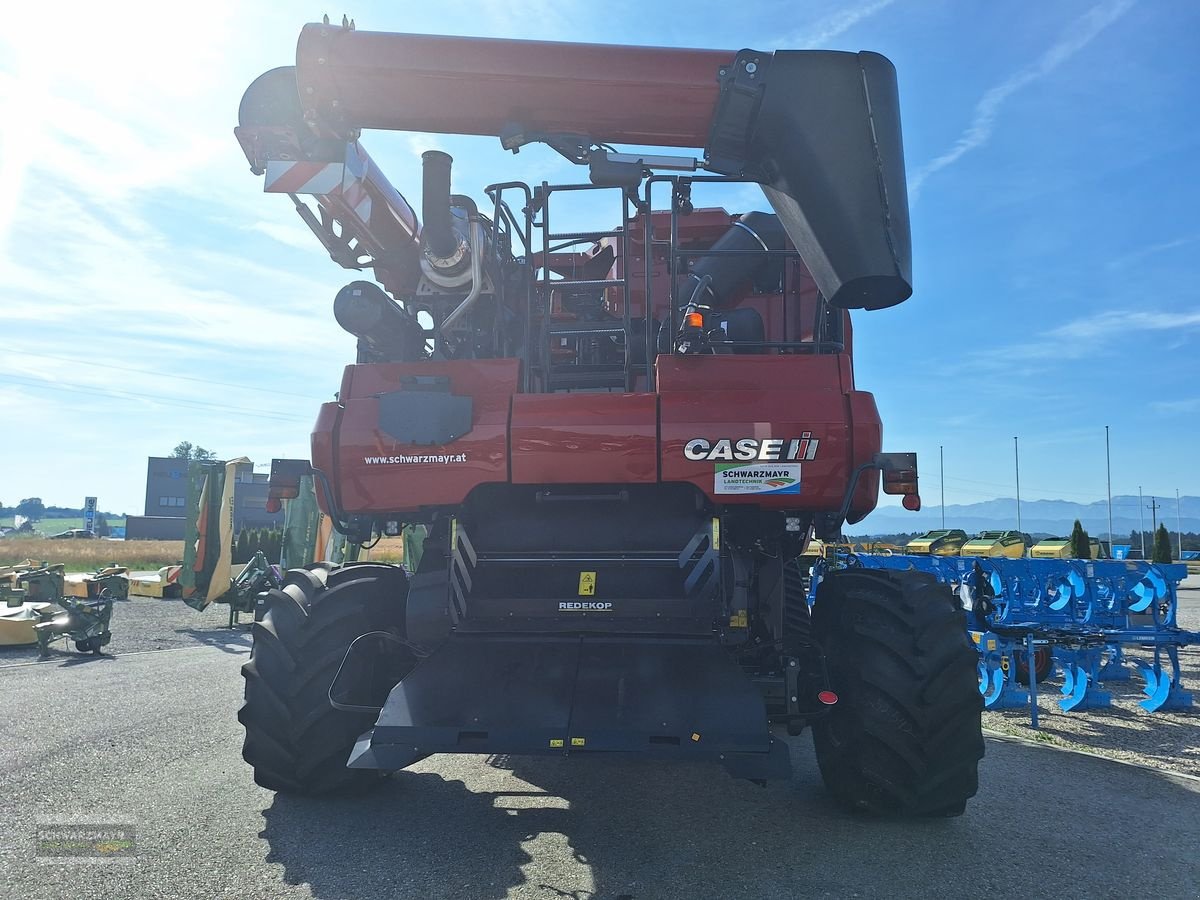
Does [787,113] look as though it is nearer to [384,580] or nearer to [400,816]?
[384,580]

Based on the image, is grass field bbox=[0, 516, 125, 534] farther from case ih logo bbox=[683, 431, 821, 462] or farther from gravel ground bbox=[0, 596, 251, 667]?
case ih logo bbox=[683, 431, 821, 462]

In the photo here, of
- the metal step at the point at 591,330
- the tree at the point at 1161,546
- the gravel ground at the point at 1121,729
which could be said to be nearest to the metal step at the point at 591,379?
the metal step at the point at 591,330

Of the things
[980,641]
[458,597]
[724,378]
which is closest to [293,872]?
[458,597]

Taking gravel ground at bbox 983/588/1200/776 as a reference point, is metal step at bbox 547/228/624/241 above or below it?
above

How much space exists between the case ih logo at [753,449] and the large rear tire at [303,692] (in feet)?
6.68

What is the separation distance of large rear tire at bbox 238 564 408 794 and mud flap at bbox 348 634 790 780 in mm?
654

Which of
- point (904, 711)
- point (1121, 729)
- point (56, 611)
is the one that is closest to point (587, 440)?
point (904, 711)

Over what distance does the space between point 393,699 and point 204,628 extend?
13.0m

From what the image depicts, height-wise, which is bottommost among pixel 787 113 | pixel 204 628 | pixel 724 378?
pixel 204 628

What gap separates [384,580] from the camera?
4977 mm

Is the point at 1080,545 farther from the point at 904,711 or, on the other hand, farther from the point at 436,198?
the point at 436,198

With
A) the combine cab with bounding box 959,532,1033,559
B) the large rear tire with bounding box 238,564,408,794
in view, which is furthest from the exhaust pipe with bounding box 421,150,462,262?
the combine cab with bounding box 959,532,1033,559

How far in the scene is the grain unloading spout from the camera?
4047mm

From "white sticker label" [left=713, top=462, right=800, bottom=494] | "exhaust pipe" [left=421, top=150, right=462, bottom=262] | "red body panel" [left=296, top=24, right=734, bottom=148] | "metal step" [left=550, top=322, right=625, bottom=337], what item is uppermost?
"red body panel" [left=296, top=24, right=734, bottom=148]
